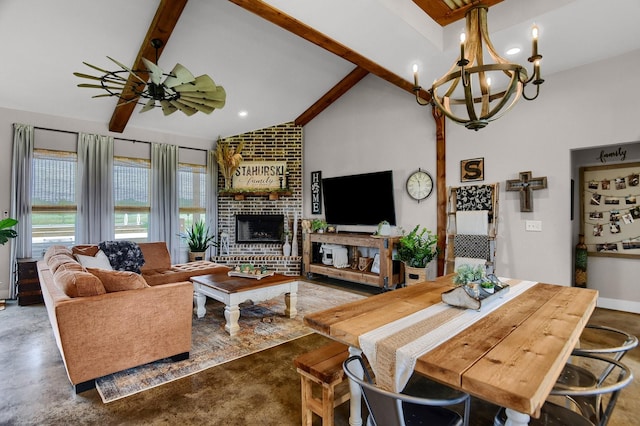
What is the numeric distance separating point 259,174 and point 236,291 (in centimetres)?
366

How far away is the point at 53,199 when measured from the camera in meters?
4.98

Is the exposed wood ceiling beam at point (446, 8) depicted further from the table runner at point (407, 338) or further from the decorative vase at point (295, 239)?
the decorative vase at point (295, 239)

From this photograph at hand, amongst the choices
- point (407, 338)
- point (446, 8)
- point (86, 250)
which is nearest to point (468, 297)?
point (407, 338)

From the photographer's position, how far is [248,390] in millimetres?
2307

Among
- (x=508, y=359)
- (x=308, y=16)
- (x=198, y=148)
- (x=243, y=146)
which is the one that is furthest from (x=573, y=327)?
(x=198, y=148)

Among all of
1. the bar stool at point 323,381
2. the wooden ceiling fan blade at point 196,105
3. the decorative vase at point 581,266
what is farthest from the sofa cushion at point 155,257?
the decorative vase at point 581,266

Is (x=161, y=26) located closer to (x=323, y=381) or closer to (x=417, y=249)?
(x=323, y=381)

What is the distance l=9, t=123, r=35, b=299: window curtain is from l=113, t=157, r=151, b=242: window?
1095mm

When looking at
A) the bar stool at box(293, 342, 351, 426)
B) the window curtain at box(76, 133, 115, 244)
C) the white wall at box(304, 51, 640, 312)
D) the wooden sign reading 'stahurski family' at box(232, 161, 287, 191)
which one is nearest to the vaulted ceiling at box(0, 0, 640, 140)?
the white wall at box(304, 51, 640, 312)

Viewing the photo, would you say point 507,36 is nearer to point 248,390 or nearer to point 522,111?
point 522,111

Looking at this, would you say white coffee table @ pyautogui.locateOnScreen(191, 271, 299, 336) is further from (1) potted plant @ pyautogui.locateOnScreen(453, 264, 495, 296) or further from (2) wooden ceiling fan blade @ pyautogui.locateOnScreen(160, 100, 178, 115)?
(1) potted plant @ pyautogui.locateOnScreen(453, 264, 495, 296)

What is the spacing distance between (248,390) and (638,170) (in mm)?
4953

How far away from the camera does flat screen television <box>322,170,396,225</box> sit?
5.35 m

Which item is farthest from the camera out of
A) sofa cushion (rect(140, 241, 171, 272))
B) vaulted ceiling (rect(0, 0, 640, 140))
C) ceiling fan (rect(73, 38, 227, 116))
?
sofa cushion (rect(140, 241, 171, 272))
